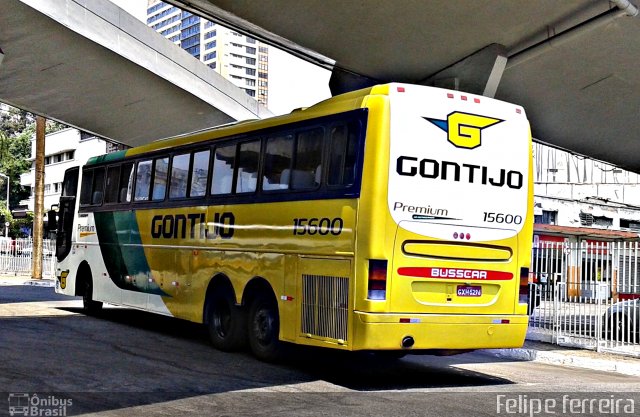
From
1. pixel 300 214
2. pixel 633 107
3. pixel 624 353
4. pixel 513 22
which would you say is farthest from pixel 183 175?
pixel 633 107

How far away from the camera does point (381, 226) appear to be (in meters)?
10.6

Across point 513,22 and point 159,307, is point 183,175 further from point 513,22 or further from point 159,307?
point 513,22

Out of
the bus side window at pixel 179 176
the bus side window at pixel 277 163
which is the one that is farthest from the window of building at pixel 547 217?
the bus side window at pixel 277 163

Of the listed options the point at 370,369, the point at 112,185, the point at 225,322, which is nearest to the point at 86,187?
the point at 112,185

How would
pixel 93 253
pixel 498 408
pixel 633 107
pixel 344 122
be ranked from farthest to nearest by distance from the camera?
1. pixel 633 107
2. pixel 93 253
3. pixel 344 122
4. pixel 498 408

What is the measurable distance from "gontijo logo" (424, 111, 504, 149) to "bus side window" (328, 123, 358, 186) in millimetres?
1024

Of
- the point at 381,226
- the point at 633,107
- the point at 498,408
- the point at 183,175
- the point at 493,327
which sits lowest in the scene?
the point at 498,408

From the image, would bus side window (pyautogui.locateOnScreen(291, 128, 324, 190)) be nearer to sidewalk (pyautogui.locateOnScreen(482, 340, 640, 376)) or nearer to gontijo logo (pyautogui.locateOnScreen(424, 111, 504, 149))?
gontijo logo (pyautogui.locateOnScreen(424, 111, 504, 149))

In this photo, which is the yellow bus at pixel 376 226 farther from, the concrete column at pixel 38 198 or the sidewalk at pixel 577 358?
the concrete column at pixel 38 198

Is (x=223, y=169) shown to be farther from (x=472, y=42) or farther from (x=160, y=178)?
(x=472, y=42)

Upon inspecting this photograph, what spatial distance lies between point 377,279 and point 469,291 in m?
1.49

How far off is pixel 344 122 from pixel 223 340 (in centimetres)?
460

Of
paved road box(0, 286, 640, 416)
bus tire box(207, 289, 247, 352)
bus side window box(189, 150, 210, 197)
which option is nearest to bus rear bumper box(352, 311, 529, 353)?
paved road box(0, 286, 640, 416)

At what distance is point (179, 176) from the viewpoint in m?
15.6
